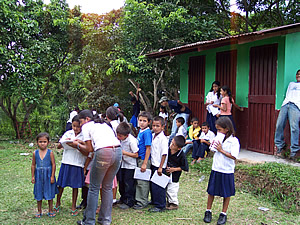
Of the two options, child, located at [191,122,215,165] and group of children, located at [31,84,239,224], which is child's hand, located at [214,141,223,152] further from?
child, located at [191,122,215,165]

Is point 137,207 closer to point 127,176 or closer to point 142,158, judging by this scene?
point 127,176

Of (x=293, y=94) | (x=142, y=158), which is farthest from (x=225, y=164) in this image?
(x=293, y=94)

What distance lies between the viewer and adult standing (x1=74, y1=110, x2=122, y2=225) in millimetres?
3305

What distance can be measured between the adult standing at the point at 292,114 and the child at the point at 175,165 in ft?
8.59

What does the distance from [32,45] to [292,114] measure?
7.95 m

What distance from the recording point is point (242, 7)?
12570 mm

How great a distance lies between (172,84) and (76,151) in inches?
315

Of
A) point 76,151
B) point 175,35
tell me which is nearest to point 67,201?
point 76,151

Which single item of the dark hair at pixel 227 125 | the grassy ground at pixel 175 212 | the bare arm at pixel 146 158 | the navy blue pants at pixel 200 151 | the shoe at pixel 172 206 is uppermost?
the dark hair at pixel 227 125

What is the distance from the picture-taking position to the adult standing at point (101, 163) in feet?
10.8

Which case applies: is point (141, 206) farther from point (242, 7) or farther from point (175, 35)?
point (242, 7)

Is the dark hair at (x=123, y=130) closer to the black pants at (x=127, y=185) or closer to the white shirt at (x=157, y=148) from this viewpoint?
the white shirt at (x=157, y=148)

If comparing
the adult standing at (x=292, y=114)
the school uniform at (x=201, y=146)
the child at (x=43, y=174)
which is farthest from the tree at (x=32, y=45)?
the adult standing at (x=292, y=114)

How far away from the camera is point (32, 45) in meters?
9.77
